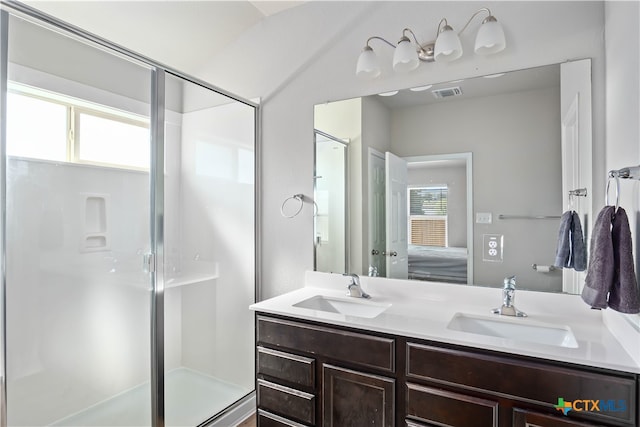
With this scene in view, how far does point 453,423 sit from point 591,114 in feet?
4.78

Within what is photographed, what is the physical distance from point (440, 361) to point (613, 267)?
663mm

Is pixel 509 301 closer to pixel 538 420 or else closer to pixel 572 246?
pixel 572 246

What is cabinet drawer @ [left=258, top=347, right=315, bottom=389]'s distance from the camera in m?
1.67

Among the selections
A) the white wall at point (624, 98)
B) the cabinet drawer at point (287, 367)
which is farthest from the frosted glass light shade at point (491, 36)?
the cabinet drawer at point (287, 367)

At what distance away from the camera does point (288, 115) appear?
96.0 inches

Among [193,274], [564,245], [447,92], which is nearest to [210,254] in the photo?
[193,274]

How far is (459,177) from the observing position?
1.88 metres

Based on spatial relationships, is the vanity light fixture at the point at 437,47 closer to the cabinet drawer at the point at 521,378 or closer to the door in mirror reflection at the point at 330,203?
the door in mirror reflection at the point at 330,203

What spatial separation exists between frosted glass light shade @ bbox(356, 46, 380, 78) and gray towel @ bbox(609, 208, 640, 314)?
1372mm

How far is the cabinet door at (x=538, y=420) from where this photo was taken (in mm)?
1144

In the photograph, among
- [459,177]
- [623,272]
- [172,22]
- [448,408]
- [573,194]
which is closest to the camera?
[623,272]

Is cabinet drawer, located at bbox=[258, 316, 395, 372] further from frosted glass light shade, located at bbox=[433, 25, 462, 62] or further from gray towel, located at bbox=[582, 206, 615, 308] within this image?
frosted glass light shade, located at bbox=[433, 25, 462, 62]

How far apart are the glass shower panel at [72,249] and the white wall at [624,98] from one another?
217cm

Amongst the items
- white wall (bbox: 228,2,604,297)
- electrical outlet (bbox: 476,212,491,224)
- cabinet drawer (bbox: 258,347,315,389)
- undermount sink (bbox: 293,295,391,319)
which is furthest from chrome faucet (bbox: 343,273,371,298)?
electrical outlet (bbox: 476,212,491,224)
